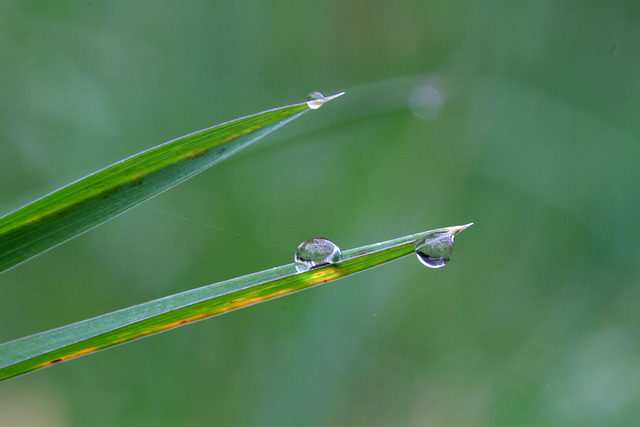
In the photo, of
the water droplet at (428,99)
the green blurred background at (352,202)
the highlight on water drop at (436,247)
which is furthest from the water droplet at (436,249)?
the water droplet at (428,99)

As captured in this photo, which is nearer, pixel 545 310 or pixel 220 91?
pixel 545 310

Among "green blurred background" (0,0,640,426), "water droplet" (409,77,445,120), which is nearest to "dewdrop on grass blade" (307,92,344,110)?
"green blurred background" (0,0,640,426)

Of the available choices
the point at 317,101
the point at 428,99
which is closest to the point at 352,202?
the point at 428,99

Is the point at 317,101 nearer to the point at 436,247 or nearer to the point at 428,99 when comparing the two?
the point at 436,247

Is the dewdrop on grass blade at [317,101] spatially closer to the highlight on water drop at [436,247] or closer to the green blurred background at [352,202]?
the highlight on water drop at [436,247]

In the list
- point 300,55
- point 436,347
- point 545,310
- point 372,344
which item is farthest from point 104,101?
point 545,310

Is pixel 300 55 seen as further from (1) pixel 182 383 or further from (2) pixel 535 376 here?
(2) pixel 535 376
